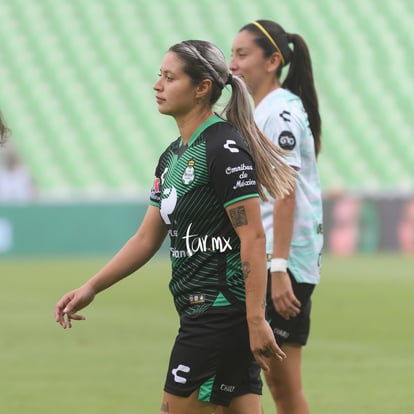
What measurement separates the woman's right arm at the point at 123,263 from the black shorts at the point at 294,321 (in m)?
0.97

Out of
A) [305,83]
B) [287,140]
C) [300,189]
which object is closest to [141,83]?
[305,83]

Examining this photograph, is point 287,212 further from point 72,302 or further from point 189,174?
point 72,302

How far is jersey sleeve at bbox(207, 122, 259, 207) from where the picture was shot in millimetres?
4250

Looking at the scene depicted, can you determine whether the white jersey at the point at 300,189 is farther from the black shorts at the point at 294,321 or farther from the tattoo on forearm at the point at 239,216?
the tattoo on forearm at the point at 239,216

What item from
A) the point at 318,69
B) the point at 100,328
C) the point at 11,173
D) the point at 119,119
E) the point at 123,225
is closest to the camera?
the point at 100,328

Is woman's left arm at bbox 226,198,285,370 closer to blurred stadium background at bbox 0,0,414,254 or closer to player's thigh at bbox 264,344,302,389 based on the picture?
player's thigh at bbox 264,344,302,389

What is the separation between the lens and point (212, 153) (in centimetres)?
430

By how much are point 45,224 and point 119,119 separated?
5556mm

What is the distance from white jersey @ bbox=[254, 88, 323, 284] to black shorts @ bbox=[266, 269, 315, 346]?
52 millimetres

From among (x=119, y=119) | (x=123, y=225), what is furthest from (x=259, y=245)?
(x=119, y=119)

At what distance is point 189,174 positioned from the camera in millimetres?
4363

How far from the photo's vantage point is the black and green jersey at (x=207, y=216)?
4.29 meters

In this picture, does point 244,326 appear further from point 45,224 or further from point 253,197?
point 45,224

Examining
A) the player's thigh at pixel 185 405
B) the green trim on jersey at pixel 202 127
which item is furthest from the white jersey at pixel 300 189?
the player's thigh at pixel 185 405
